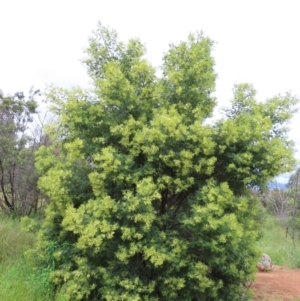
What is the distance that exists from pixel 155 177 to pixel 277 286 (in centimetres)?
512

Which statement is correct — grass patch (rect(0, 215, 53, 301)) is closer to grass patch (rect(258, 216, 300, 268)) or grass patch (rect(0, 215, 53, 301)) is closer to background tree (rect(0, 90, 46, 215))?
background tree (rect(0, 90, 46, 215))

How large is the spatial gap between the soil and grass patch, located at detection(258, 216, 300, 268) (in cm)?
118

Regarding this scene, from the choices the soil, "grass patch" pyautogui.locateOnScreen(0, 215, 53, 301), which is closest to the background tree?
"grass patch" pyautogui.locateOnScreen(0, 215, 53, 301)

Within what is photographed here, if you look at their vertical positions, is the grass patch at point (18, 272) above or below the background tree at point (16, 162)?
below

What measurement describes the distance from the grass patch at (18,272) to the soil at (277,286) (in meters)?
4.44

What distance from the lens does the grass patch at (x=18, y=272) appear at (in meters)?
5.64

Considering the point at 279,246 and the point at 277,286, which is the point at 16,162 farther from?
the point at 279,246

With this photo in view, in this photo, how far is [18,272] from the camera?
20.8 feet

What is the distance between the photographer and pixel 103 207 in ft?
19.0

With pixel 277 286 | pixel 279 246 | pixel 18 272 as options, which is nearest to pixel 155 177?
pixel 18 272

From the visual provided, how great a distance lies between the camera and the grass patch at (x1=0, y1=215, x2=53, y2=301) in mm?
5637

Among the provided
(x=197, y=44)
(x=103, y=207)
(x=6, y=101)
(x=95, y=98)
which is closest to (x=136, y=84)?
(x=95, y=98)

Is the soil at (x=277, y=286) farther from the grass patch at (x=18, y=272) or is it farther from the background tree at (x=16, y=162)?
the background tree at (x=16, y=162)

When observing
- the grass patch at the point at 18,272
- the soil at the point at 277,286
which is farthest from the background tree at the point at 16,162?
the soil at the point at 277,286
